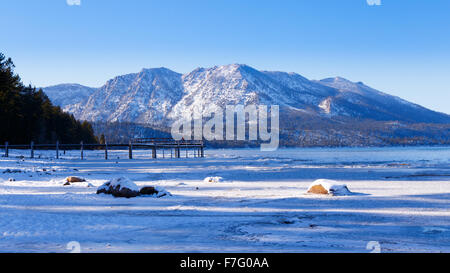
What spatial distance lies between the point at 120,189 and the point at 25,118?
6019 centimetres

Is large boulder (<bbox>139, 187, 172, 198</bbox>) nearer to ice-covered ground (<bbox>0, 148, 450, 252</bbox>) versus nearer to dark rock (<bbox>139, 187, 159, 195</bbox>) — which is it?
dark rock (<bbox>139, 187, 159, 195</bbox>)

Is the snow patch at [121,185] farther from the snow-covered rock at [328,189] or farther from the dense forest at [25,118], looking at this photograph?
the dense forest at [25,118]

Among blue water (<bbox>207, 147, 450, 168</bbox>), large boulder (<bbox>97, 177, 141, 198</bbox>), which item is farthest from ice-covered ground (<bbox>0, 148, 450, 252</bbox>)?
blue water (<bbox>207, 147, 450, 168</bbox>)

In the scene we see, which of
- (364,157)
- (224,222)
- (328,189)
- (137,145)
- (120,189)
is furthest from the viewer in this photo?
(364,157)

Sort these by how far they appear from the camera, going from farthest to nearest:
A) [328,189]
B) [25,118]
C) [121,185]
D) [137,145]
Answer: [25,118] → [137,145] → [328,189] → [121,185]

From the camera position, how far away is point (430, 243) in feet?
26.8

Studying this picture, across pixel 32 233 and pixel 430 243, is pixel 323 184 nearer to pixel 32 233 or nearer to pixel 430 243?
pixel 430 243

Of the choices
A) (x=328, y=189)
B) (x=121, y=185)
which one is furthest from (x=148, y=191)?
(x=328, y=189)

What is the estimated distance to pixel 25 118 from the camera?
68312mm

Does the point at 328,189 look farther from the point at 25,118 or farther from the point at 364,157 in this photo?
the point at 25,118

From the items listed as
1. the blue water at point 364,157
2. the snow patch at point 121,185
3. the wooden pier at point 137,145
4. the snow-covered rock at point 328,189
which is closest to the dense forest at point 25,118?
the wooden pier at point 137,145
